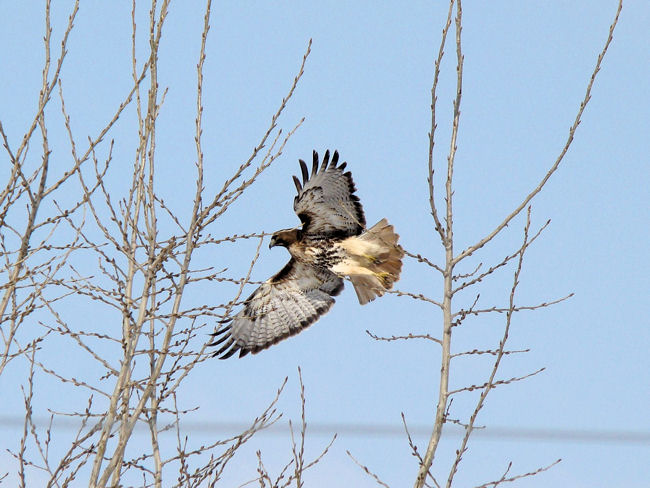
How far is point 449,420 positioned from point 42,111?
2945mm

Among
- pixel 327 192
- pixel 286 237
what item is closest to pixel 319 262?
pixel 286 237

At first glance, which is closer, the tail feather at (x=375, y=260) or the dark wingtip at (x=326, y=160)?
the dark wingtip at (x=326, y=160)

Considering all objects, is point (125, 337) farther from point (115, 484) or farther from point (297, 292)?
point (297, 292)

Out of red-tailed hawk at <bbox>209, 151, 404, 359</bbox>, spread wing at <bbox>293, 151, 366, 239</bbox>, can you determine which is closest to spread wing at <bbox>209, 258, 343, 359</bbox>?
red-tailed hawk at <bbox>209, 151, 404, 359</bbox>

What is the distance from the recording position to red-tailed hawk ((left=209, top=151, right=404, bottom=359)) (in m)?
9.05

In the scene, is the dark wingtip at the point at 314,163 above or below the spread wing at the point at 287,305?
above

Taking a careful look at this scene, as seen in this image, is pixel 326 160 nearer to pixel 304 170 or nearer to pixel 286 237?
pixel 304 170

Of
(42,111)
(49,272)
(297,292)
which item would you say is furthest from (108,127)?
(297,292)

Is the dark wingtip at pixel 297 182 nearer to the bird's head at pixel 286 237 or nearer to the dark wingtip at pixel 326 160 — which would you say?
the dark wingtip at pixel 326 160

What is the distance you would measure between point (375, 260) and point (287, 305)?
124 cm

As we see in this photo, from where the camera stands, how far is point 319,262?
9.46 m

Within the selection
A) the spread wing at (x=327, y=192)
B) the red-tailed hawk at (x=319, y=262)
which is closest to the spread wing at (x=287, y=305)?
the red-tailed hawk at (x=319, y=262)

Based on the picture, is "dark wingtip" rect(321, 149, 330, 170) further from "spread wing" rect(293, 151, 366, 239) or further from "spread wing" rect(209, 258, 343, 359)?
"spread wing" rect(209, 258, 343, 359)

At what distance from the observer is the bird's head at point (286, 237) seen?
939 centimetres
